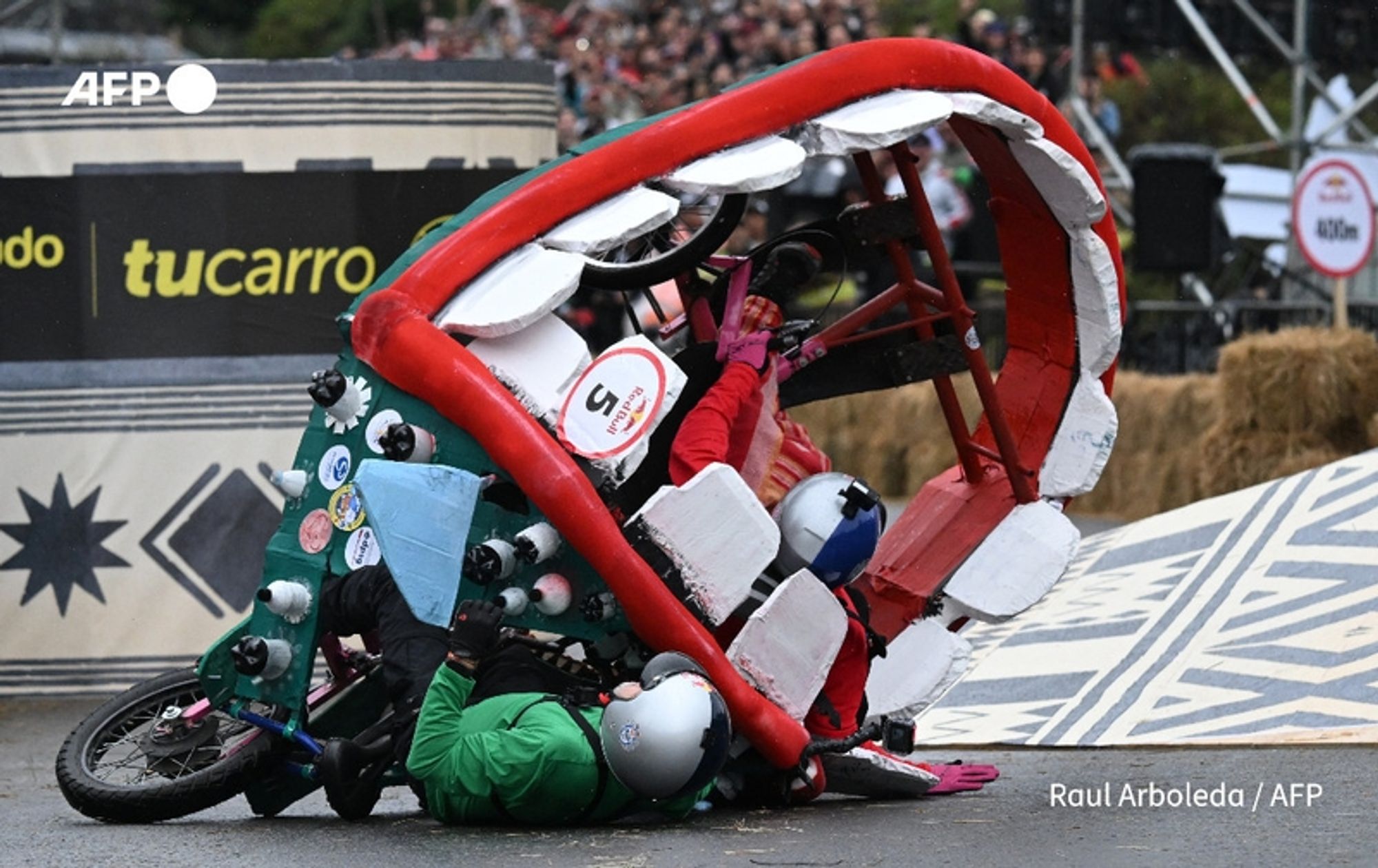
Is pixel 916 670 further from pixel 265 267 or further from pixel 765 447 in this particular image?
pixel 265 267

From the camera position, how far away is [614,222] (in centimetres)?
777

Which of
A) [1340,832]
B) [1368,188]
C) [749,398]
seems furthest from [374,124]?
[1368,188]

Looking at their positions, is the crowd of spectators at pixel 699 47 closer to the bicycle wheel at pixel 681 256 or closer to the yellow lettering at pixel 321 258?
the yellow lettering at pixel 321 258

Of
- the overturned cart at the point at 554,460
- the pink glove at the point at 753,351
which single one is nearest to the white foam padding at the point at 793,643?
the overturned cart at the point at 554,460

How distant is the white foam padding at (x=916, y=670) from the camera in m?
8.72

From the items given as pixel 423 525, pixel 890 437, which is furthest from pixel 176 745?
pixel 890 437

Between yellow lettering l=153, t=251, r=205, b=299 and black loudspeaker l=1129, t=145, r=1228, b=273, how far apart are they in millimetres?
9485

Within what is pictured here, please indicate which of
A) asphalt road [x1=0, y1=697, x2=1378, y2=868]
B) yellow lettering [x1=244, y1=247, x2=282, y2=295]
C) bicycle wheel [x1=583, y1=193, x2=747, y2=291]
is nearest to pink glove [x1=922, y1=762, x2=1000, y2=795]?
asphalt road [x1=0, y1=697, x2=1378, y2=868]

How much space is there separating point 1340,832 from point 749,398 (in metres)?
2.62

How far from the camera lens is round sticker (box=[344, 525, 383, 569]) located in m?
7.65

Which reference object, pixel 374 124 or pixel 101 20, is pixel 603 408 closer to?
pixel 374 124

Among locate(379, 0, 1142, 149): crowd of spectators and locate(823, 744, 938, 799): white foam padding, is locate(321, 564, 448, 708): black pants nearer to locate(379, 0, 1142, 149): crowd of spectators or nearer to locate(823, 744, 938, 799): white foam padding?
locate(823, 744, 938, 799): white foam padding

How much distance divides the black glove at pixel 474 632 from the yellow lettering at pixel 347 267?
14.2 feet

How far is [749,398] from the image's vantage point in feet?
27.2
